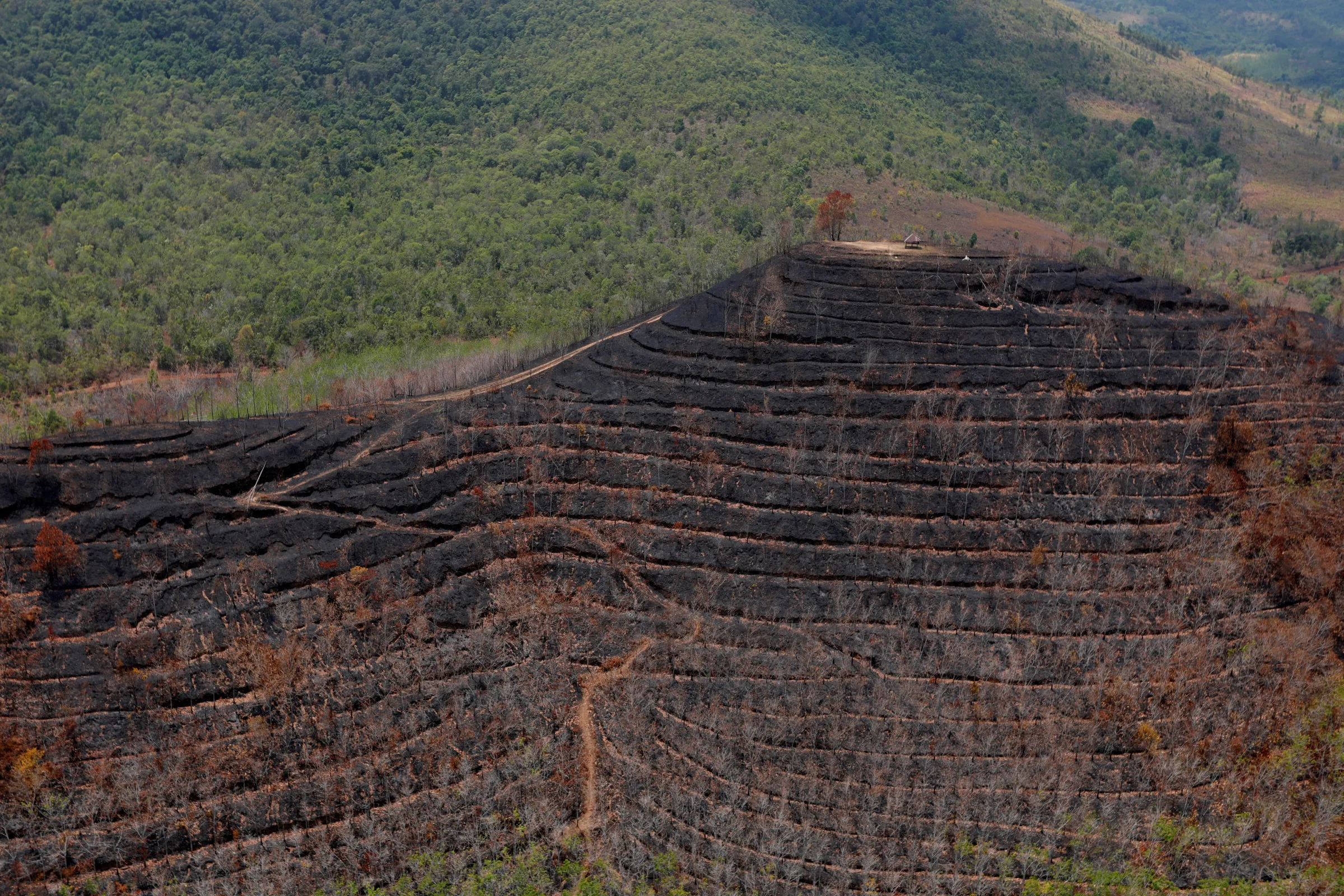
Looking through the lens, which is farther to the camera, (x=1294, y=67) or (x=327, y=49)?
(x=1294, y=67)

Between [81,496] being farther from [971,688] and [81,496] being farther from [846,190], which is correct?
[846,190]

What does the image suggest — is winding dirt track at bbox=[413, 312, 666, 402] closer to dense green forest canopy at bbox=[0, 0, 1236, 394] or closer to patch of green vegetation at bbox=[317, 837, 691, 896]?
dense green forest canopy at bbox=[0, 0, 1236, 394]

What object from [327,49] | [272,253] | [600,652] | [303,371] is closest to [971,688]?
[600,652]

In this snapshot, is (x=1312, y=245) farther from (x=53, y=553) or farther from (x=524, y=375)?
(x=53, y=553)

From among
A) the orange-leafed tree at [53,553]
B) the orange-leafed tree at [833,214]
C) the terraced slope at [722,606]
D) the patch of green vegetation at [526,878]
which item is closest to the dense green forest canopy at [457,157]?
the orange-leafed tree at [833,214]

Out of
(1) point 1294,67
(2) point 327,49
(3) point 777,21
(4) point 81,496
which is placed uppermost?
(1) point 1294,67

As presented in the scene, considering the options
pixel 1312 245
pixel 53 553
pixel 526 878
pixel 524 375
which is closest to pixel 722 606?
pixel 526 878

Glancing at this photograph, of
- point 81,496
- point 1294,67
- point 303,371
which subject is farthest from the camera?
point 1294,67
